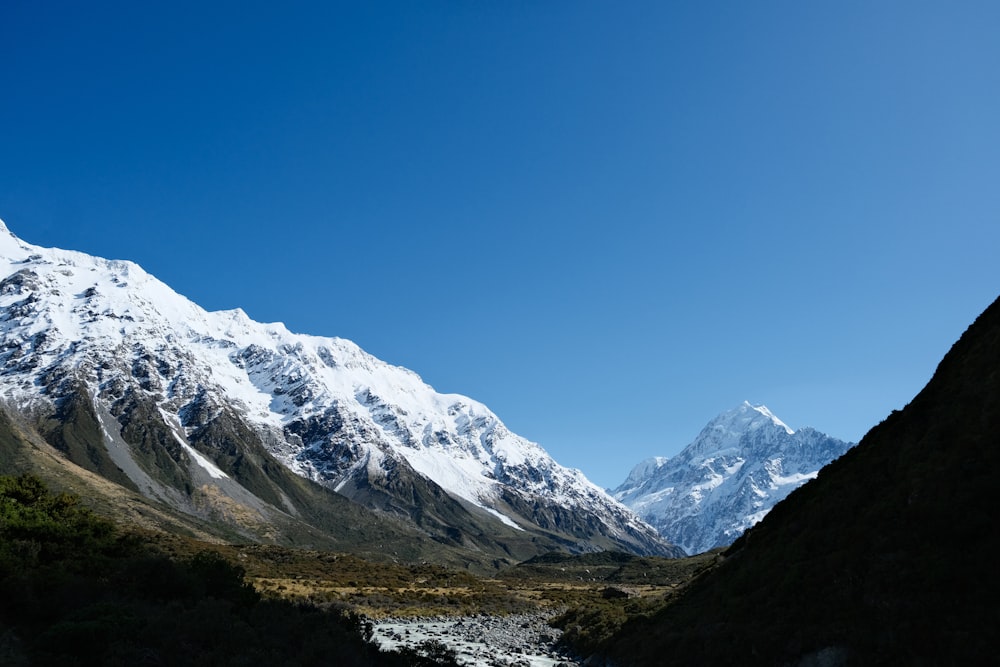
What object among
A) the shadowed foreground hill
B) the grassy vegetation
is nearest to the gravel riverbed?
the grassy vegetation

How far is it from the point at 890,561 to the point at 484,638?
46.9m

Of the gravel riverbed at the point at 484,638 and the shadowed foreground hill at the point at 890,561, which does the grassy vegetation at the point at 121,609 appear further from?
the shadowed foreground hill at the point at 890,561

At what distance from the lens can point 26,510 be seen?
108 feet

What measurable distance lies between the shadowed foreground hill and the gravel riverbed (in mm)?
15476

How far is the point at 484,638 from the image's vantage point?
61.0 metres

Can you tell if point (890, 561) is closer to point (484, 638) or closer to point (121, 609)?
point (121, 609)

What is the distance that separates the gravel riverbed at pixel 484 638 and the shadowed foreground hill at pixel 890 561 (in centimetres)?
1548

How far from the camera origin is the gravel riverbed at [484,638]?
160ft

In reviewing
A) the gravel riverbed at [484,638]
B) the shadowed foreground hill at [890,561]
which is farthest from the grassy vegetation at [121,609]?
the shadowed foreground hill at [890,561]

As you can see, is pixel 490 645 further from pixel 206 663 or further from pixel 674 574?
pixel 674 574

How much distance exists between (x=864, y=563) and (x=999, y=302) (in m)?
21.8

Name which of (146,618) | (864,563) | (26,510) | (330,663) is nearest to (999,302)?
(864,563)

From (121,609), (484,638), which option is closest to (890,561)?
(121,609)

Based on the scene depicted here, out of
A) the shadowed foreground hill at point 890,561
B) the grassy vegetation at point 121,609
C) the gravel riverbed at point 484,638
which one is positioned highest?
the shadowed foreground hill at point 890,561
